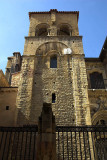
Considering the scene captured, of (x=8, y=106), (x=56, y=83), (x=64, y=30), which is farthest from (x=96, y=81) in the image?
(x=8, y=106)

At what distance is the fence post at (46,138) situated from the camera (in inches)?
187

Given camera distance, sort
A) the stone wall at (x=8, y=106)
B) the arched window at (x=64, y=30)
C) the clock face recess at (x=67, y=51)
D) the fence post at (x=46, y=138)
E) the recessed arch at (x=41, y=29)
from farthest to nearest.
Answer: the arched window at (x=64, y=30) → the recessed arch at (x=41, y=29) → the clock face recess at (x=67, y=51) → the stone wall at (x=8, y=106) → the fence post at (x=46, y=138)

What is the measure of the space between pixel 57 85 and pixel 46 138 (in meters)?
7.01

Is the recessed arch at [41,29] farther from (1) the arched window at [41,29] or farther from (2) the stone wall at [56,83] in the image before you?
(2) the stone wall at [56,83]

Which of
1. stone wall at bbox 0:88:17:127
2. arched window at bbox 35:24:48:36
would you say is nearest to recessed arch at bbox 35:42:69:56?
arched window at bbox 35:24:48:36

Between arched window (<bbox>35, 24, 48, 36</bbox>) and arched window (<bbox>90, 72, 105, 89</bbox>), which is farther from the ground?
arched window (<bbox>35, 24, 48, 36</bbox>)

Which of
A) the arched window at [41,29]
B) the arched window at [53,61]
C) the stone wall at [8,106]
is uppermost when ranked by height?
the arched window at [41,29]

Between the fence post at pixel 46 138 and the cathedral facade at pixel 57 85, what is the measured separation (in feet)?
16.2

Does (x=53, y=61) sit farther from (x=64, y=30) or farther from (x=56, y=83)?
(x=64, y=30)

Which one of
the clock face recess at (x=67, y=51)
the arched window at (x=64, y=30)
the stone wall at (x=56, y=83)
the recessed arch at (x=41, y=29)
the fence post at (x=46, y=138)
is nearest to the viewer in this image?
the fence post at (x=46, y=138)

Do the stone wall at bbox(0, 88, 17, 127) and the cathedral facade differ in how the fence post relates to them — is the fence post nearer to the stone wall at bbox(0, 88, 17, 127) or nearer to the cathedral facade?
the cathedral facade

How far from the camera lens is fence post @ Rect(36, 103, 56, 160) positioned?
4.74 meters

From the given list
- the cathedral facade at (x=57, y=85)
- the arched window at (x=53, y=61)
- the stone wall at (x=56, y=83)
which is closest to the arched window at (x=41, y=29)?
the cathedral facade at (x=57, y=85)

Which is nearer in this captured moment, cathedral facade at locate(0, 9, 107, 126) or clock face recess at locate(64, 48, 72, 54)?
cathedral facade at locate(0, 9, 107, 126)
